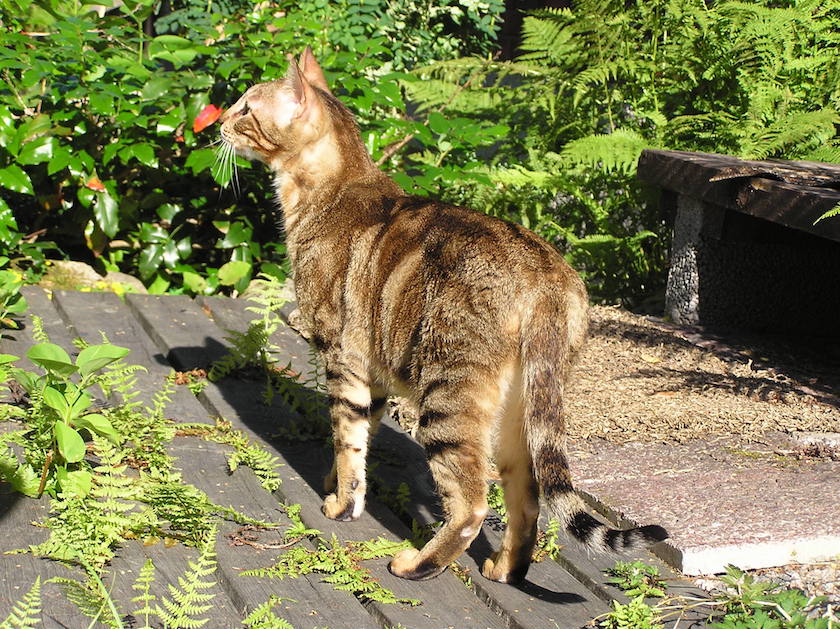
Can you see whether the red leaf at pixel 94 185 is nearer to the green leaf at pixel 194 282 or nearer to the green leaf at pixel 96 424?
the green leaf at pixel 194 282

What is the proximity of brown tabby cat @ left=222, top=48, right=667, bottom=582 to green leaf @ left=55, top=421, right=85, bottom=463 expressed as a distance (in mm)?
917

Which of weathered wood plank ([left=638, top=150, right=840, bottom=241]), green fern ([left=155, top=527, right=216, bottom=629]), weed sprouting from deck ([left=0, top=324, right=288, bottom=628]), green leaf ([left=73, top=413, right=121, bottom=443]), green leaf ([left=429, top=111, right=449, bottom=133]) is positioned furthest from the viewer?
green leaf ([left=429, top=111, right=449, bottom=133])

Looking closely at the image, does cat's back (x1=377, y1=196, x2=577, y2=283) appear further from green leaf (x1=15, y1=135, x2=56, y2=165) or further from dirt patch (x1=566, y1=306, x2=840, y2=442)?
green leaf (x1=15, y1=135, x2=56, y2=165)

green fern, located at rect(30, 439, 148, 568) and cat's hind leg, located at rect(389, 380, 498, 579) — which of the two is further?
cat's hind leg, located at rect(389, 380, 498, 579)

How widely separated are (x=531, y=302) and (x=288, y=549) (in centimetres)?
114

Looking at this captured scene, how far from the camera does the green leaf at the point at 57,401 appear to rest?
3.12 metres

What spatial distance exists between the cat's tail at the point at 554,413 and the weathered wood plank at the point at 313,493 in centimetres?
42

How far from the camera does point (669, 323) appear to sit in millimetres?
5980

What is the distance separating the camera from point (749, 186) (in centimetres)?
518

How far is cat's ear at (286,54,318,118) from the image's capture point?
3926 mm

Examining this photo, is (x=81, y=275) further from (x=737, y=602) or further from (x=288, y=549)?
(x=737, y=602)

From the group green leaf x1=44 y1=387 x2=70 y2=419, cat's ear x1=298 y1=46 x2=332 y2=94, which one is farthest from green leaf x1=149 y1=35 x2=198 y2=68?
green leaf x1=44 y1=387 x2=70 y2=419

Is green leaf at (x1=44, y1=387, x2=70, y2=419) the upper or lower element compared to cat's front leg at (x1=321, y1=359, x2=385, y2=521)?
upper

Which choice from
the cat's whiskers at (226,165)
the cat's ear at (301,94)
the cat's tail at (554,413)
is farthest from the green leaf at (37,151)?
the cat's tail at (554,413)
